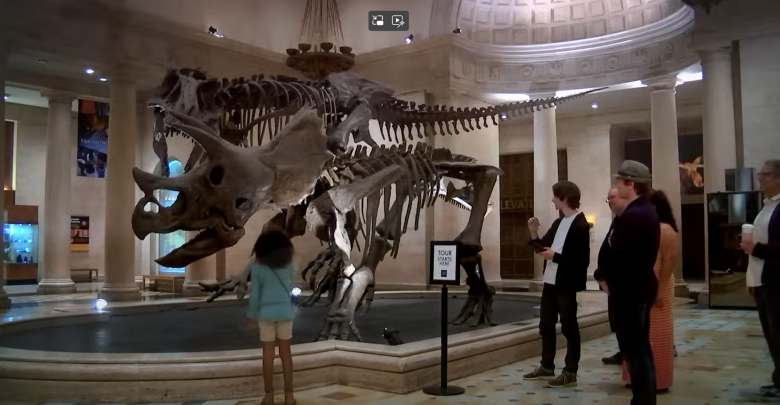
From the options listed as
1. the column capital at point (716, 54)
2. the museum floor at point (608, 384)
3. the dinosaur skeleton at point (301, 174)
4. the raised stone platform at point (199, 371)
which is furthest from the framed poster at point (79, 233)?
the column capital at point (716, 54)

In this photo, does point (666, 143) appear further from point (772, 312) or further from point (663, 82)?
point (772, 312)

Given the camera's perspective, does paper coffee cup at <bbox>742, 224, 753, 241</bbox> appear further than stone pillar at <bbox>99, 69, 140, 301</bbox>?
No

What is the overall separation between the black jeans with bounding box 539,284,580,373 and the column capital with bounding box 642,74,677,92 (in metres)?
10.9

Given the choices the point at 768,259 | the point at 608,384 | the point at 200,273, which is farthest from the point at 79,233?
the point at 768,259

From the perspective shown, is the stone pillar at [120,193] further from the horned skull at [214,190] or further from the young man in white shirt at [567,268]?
the young man in white shirt at [567,268]

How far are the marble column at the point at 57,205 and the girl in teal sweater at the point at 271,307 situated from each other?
46.4 feet

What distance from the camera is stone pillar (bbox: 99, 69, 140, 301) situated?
43.6 ft

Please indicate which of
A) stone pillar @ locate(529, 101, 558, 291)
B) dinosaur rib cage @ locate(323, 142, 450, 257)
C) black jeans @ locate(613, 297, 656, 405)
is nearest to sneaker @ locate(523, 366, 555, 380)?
black jeans @ locate(613, 297, 656, 405)

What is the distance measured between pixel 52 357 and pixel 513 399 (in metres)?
3.63

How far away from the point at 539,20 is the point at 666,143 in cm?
457

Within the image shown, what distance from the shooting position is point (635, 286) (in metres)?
4.18

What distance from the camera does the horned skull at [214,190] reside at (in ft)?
16.6

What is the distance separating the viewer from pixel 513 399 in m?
5.16

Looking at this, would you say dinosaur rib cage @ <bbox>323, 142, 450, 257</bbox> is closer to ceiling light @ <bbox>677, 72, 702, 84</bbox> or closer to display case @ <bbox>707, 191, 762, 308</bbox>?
display case @ <bbox>707, 191, 762, 308</bbox>
